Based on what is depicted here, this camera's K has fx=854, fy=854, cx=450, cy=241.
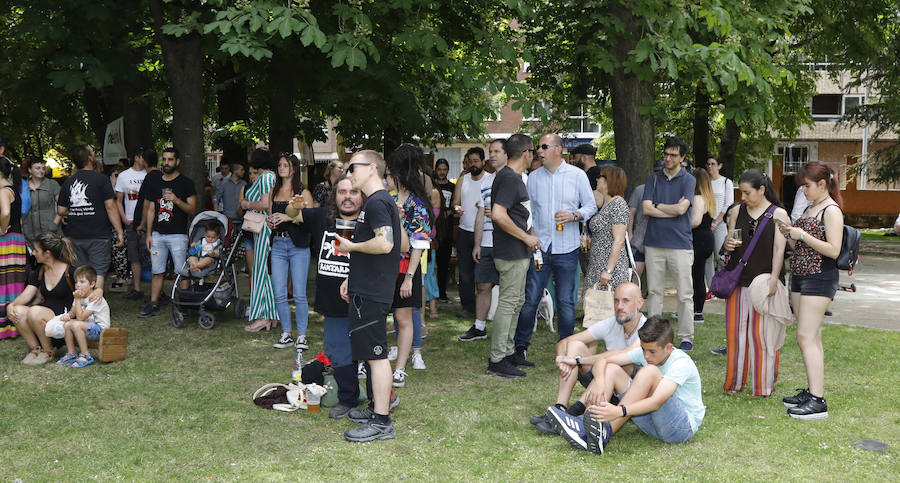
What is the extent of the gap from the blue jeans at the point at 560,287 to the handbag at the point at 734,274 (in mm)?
1188

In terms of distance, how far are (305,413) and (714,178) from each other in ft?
21.6

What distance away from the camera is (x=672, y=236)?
8008 millimetres

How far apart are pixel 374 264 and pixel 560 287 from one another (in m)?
2.38

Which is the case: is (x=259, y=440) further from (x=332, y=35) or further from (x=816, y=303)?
(x=332, y=35)

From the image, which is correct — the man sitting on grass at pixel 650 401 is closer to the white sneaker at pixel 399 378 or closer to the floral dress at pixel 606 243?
the white sneaker at pixel 399 378

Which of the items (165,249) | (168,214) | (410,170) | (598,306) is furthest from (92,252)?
(598,306)

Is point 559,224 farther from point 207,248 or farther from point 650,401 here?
point 207,248

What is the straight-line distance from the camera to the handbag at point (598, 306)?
6.85 metres

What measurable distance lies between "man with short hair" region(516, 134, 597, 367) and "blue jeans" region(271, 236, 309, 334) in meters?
2.20

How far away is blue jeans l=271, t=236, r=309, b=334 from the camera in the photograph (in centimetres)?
815

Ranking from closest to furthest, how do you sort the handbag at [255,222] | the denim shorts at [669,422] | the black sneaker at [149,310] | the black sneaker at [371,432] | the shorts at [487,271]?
the denim shorts at [669,422], the black sneaker at [371,432], the shorts at [487,271], the handbag at [255,222], the black sneaker at [149,310]

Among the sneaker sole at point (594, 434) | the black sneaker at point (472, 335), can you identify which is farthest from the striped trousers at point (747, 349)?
the black sneaker at point (472, 335)

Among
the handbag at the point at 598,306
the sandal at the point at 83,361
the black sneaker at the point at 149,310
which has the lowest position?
the sandal at the point at 83,361

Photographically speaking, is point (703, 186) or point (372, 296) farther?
point (703, 186)
